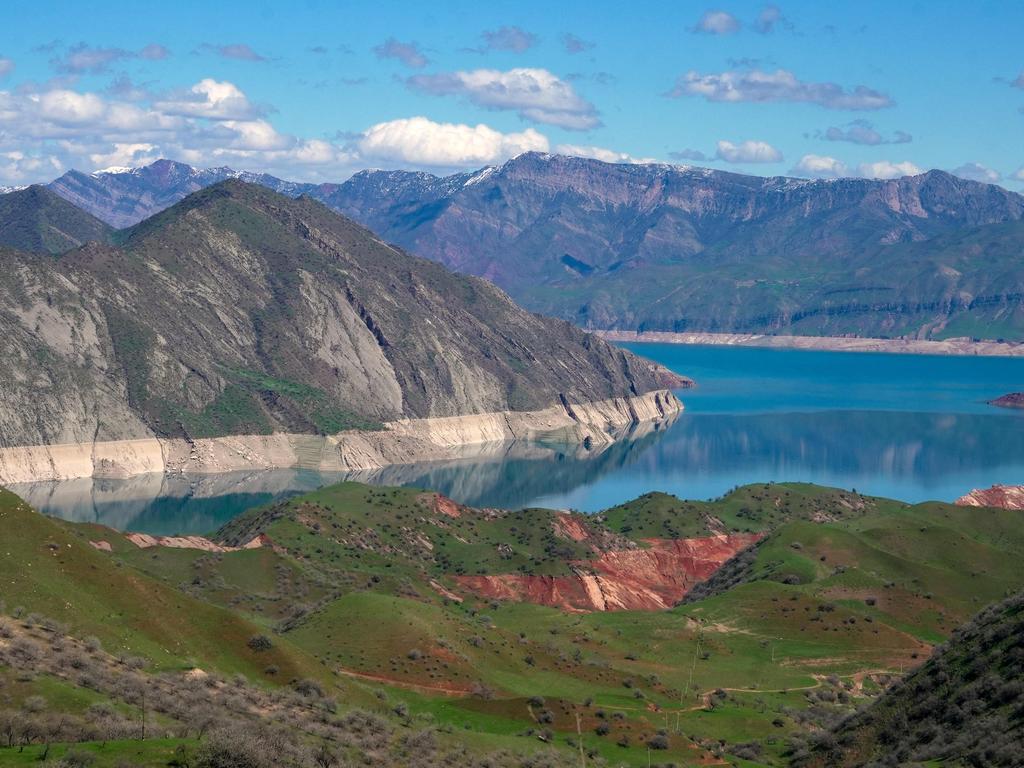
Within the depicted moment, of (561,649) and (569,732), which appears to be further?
(561,649)

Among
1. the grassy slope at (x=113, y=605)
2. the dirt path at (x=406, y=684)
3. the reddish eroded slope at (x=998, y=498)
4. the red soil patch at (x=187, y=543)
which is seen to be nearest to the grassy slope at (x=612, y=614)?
the dirt path at (x=406, y=684)

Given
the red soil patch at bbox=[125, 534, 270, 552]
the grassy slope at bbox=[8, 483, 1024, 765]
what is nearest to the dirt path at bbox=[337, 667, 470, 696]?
the grassy slope at bbox=[8, 483, 1024, 765]

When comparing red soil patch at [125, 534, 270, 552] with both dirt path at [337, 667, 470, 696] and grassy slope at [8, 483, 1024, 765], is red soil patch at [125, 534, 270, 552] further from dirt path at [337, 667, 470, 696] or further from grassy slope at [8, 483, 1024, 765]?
dirt path at [337, 667, 470, 696]

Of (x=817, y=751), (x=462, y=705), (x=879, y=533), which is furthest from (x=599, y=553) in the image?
(x=817, y=751)

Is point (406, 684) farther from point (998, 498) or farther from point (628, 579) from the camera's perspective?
point (998, 498)

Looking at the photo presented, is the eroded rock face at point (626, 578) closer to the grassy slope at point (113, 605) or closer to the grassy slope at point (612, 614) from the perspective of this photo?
the grassy slope at point (612, 614)

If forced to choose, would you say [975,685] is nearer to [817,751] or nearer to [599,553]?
[817,751]
